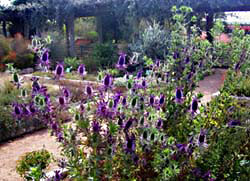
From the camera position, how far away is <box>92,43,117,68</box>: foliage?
1080 centimetres

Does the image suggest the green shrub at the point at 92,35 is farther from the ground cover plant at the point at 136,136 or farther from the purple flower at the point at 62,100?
the purple flower at the point at 62,100

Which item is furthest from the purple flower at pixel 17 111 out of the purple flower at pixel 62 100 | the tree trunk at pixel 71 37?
the tree trunk at pixel 71 37

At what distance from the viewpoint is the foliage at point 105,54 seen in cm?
1080

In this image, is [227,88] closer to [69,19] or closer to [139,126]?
[139,126]

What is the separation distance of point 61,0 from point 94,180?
12195mm

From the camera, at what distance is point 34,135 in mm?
4980

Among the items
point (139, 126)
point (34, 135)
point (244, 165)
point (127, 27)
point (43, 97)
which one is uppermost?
Result: point (127, 27)

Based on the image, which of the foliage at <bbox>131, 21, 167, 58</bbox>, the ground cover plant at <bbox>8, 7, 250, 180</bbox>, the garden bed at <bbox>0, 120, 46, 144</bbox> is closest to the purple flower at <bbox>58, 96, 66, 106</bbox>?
the ground cover plant at <bbox>8, 7, 250, 180</bbox>

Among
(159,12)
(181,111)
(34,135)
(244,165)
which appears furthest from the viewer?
(159,12)

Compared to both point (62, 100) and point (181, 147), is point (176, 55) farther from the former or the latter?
point (62, 100)

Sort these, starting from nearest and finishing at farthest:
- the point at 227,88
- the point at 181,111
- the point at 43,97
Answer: the point at 43,97
the point at 181,111
the point at 227,88

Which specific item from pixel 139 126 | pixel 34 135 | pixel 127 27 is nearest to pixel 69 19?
pixel 127 27

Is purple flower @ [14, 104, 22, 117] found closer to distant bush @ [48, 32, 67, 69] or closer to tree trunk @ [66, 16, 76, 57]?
distant bush @ [48, 32, 67, 69]

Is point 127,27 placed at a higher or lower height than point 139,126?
higher
